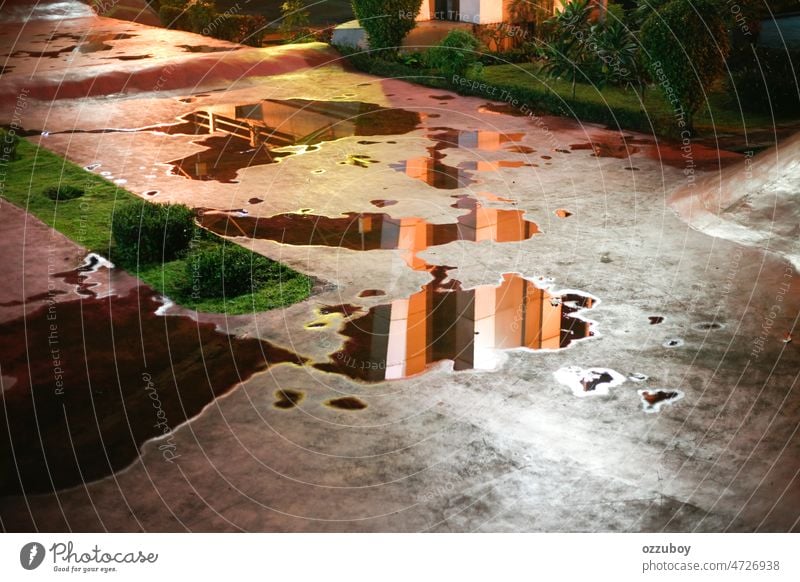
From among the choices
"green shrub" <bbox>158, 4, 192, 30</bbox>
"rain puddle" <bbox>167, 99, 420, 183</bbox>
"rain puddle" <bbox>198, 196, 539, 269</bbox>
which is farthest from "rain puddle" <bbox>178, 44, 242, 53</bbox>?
"rain puddle" <bbox>198, 196, 539, 269</bbox>

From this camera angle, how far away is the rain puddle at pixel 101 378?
7.87 m

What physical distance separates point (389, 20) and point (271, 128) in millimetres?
6266

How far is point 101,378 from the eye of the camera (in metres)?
9.14

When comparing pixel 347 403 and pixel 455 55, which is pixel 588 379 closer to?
pixel 347 403

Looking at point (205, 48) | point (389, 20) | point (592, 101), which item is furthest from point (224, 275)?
point (205, 48)

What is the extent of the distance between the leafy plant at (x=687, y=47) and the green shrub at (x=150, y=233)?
874 cm

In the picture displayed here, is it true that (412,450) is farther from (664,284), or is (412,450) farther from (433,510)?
(664,284)

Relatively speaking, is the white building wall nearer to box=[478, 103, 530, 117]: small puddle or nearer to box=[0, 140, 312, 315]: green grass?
box=[478, 103, 530, 117]: small puddle

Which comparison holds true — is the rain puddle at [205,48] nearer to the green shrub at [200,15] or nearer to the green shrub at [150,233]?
the green shrub at [200,15]

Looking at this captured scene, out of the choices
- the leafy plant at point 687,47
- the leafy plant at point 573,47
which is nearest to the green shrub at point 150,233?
the leafy plant at point 687,47

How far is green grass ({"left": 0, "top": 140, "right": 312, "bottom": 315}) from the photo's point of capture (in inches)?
422

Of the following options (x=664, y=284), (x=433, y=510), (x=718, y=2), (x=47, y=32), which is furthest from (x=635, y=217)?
(x=47, y=32)

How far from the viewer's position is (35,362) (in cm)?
947

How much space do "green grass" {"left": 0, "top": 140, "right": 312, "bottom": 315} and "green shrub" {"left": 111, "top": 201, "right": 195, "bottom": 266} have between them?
0.16 meters
